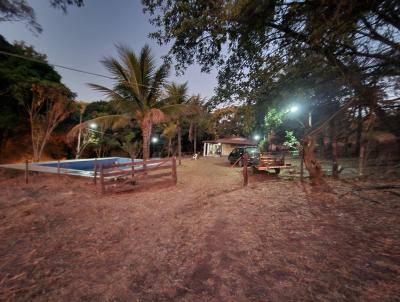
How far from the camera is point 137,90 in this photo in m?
8.85

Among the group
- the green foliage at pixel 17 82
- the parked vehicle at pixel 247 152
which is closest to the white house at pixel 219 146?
the parked vehicle at pixel 247 152

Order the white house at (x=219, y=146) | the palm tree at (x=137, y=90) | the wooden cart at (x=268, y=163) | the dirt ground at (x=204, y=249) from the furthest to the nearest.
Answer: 1. the white house at (x=219, y=146)
2. the wooden cart at (x=268, y=163)
3. the palm tree at (x=137, y=90)
4. the dirt ground at (x=204, y=249)

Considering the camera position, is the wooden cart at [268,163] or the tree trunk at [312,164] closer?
the tree trunk at [312,164]

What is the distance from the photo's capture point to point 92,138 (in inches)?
888

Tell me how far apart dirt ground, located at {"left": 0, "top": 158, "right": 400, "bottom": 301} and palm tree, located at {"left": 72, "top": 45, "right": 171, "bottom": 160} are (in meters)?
3.73

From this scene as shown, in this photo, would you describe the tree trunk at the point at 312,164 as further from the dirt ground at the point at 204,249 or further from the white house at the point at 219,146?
the white house at the point at 219,146

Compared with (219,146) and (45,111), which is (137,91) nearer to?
(45,111)

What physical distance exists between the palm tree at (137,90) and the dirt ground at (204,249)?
3.73 m

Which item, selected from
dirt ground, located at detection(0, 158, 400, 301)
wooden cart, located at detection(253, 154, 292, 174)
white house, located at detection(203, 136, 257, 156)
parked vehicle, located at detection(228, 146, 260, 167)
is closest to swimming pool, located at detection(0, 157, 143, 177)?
dirt ground, located at detection(0, 158, 400, 301)

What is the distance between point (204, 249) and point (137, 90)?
740 cm

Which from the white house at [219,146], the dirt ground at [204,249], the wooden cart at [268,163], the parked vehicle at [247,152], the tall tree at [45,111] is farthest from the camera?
the white house at [219,146]

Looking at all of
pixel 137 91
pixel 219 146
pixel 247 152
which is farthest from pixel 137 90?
pixel 219 146

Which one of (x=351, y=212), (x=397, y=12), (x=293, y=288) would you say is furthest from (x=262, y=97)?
(x=293, y=288)

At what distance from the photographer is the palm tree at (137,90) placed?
8.54 m
